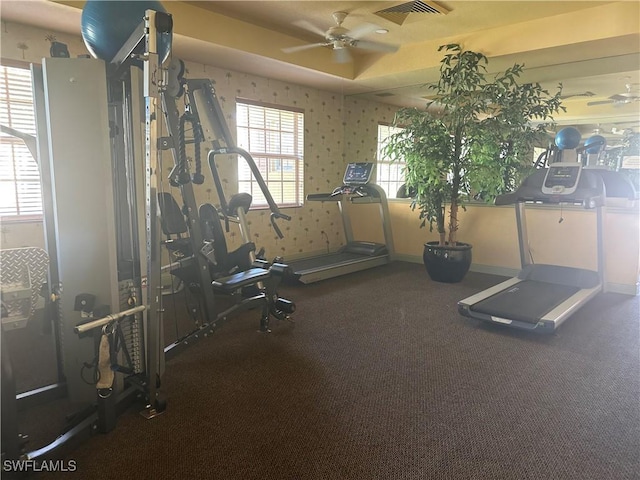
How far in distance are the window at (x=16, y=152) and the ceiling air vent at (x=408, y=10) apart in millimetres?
3324

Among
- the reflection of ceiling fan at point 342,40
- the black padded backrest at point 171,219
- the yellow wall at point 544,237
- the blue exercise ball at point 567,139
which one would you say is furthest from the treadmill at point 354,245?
the blue exercise ball at point 567,139

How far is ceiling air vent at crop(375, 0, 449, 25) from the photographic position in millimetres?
3787

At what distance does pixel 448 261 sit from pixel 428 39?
2.62 m

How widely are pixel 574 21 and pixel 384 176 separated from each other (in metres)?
3.77

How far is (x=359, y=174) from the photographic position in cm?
558

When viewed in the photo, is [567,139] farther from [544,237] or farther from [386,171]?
[386,171]

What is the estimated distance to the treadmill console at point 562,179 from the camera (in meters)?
3.92

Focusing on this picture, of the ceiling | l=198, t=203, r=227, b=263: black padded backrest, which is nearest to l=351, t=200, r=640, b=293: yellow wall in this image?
the ceiling

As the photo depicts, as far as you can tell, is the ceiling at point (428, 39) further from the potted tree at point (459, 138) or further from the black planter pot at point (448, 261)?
the black planter pot at point (448, 261)

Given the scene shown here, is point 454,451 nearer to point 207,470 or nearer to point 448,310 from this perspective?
point 207,470

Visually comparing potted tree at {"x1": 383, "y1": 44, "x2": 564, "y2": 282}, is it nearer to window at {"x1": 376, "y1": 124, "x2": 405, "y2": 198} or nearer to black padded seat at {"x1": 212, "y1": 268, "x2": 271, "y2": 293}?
black padded seat at {"x1": 212, "y1": 268, "x2": 271, "y2": 293}

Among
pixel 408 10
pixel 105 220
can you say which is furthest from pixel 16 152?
pixel 408 10

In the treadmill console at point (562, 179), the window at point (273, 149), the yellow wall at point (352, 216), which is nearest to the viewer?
the treadmill console at point (562, 179)

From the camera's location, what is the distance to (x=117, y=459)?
1.82 metres
